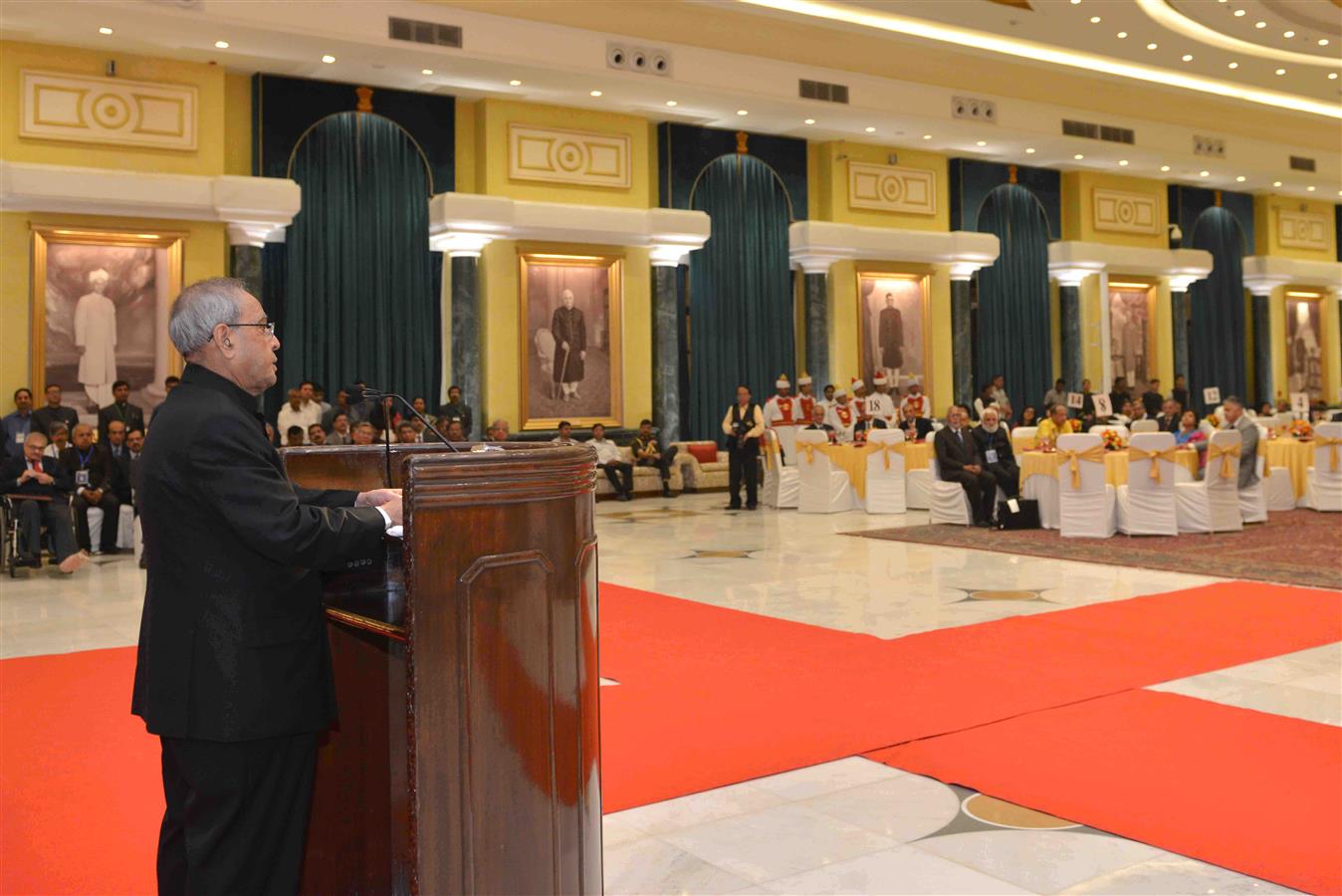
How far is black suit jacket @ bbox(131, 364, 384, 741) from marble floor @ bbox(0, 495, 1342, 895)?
1176 mm

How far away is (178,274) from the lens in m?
12.7

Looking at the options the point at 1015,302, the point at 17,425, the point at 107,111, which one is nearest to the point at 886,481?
the point at 1015,302

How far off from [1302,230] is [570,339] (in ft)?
53.4

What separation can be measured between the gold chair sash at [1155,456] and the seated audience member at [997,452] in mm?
1314

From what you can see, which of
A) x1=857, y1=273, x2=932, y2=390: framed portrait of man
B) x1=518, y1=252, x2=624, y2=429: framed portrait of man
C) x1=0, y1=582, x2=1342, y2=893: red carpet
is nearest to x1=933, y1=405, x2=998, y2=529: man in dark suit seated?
x1=0, y1=582, x2=1342, y2=893: red carpet

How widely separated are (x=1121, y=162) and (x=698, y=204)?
733 centimetres

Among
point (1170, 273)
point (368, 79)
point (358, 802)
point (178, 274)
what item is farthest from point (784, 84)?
point (358, 802)

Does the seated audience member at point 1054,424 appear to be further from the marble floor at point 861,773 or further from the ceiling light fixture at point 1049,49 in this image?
the ceiling light fixture at point 1049,49

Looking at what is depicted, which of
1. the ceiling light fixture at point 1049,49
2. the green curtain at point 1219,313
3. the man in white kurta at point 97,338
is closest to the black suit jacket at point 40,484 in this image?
the man in white kurta at point 97,338

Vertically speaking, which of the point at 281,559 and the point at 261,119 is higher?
the point at 261,119

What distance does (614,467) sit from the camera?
1459 centimetres

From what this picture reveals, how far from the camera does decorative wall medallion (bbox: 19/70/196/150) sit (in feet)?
38.9

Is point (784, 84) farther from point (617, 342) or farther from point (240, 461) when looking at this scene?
point (240, 461)

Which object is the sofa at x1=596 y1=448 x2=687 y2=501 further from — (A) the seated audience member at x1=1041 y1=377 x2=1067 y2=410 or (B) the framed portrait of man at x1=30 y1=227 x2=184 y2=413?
(A) the seated audience member at x1=1041 y1=377 x2=1067 y2=410
